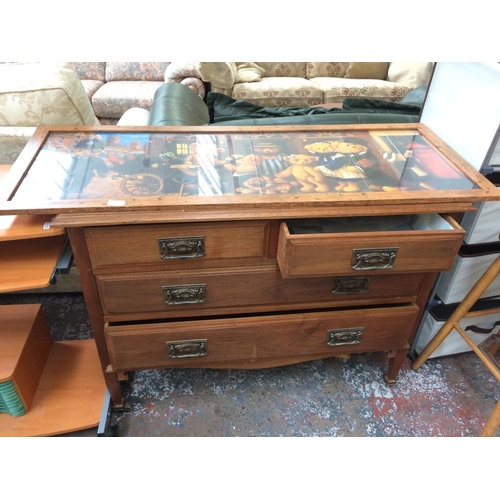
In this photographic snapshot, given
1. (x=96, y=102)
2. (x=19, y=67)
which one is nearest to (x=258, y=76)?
(x=96, y=102)

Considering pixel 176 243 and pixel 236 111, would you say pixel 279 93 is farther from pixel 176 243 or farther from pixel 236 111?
pixel 176 243

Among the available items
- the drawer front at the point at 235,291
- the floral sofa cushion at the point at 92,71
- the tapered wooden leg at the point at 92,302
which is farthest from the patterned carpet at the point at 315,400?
the floral sofa cushion at the point at 92,71

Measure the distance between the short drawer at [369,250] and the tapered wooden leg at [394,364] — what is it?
0.45 meters

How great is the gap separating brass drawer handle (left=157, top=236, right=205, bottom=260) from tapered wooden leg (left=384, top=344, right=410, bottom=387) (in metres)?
0.81

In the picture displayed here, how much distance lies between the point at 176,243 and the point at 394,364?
937 mm

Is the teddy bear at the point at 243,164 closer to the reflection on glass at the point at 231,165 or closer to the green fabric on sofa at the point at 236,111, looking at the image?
the reflection on glass at the point at 231,165

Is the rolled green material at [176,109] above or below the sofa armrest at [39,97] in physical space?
below

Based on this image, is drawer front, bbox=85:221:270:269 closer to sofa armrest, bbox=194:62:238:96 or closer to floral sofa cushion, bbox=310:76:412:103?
sofa armrest, bbox=194:62:238:96

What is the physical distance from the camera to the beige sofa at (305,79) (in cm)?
299

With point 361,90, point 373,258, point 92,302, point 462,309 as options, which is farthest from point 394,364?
point 361,90

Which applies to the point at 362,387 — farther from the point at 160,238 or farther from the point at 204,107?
the point at 204,107

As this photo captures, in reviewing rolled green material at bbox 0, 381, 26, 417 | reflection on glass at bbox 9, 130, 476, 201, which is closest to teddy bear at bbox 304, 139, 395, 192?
reflection on glass at bbox 9, 130, 476, 201

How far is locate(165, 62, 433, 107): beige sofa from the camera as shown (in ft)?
9.82

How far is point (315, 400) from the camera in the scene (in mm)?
1484
